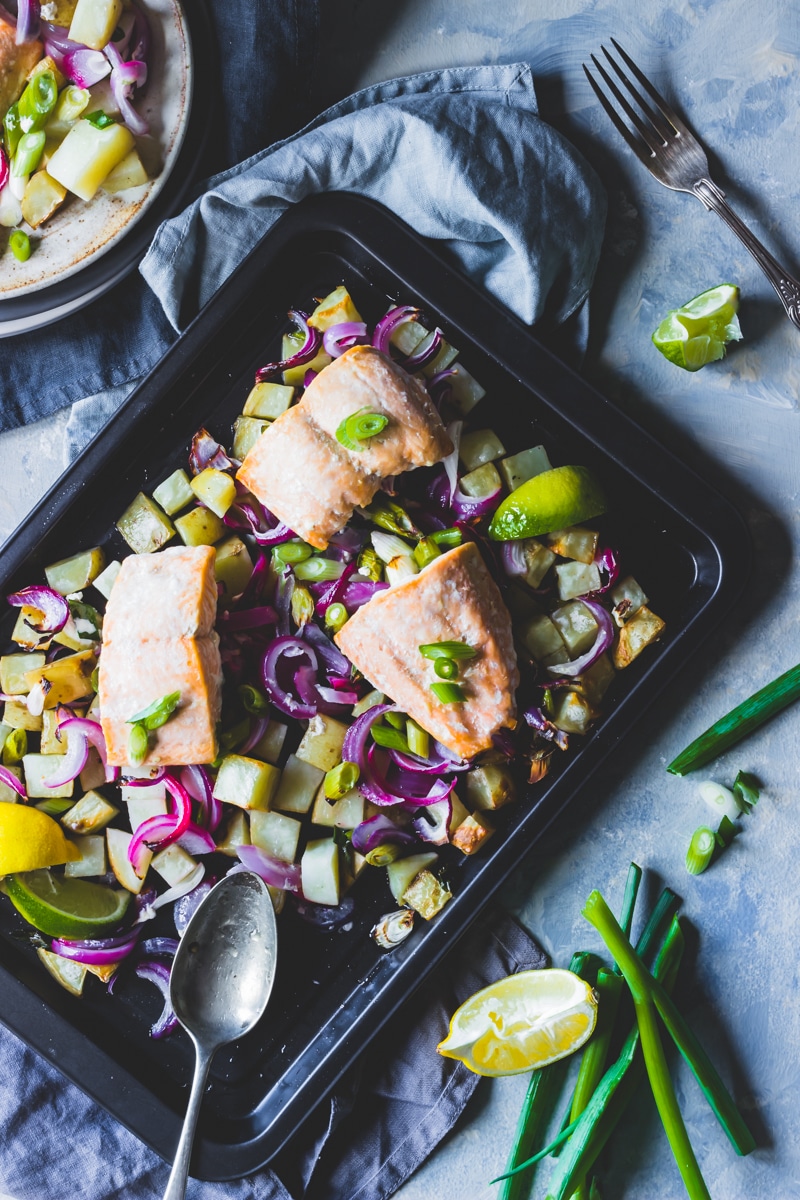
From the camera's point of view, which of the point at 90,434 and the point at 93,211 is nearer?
the point at 93,211

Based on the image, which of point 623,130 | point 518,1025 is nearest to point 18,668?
point 518,1025

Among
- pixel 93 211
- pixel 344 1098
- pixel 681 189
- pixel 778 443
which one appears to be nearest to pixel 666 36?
pixel 681 189

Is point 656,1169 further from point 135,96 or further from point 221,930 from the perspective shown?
point 135,96

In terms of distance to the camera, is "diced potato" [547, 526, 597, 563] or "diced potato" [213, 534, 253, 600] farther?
"diced potato" [213, 534, 253, 600]

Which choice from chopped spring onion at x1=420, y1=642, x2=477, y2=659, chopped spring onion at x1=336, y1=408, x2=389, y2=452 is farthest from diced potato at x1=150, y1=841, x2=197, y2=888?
chopped spring onion at x1=336, y1=408, x2=389, y2=452

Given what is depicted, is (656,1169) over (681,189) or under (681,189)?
under

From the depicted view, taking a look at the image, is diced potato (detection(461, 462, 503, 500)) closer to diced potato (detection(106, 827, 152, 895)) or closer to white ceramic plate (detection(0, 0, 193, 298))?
white ceramic plate (detection(0, 0, 193, 298))
